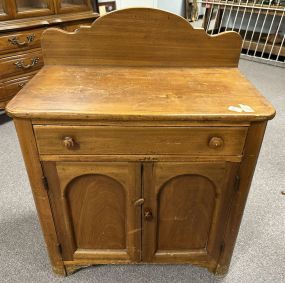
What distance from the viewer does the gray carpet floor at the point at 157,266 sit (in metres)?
1.13

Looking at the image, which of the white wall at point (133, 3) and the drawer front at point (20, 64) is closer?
the drawer front at point (20, 64)

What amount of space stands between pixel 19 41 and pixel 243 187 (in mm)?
1852

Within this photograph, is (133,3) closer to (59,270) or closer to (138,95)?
(138,95)

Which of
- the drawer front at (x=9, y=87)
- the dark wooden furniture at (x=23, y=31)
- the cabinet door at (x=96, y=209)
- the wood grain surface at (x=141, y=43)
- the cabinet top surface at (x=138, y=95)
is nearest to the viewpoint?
the cabinet top surface at (x=138, y=95)

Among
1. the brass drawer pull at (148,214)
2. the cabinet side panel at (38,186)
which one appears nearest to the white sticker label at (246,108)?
the brass drawer pull at (148,214)

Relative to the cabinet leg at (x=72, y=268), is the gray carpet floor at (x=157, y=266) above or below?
below

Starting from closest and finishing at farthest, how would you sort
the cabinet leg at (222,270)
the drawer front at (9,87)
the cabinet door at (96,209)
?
the cabinet door at (96,209)
the cabinet leg at (222,270)
the drawer front at (9,87)

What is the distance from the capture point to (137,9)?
3.02ft

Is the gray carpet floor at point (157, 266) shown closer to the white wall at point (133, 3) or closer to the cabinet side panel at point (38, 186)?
the cabinet side panel at point (38, 186)

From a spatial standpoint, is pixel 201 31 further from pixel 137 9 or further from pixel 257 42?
pixel 257 42

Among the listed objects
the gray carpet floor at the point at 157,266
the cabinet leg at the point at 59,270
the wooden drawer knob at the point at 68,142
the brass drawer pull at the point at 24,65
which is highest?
the wooden drawer knob at the point at 68,142

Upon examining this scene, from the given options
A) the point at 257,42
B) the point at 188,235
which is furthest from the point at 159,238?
the point at 257,42

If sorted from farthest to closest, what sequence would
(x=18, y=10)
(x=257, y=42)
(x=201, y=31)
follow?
1. (x=257, y=42)
2. (x=18, y=10)
3. (x=201, y=31)

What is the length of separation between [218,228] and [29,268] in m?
0.80
